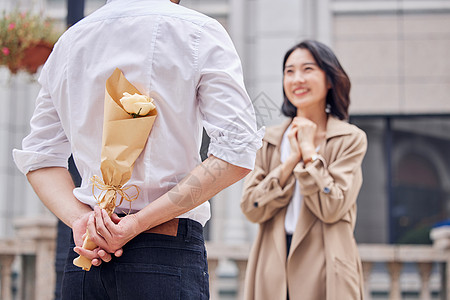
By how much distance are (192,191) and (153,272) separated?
8.6 inches

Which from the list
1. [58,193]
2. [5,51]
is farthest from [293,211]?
[5,51]

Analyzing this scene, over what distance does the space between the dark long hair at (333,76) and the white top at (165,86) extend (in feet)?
5.47

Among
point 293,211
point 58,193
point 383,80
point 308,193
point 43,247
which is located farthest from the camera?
point 383,80

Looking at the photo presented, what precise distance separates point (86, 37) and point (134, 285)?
0.67 meters

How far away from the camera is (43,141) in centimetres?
193

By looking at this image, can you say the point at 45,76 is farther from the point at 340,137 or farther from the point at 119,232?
the point at 340,137

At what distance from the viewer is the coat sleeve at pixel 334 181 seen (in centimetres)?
300

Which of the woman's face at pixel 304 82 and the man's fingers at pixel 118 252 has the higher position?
the woman's face at pixel 304 82

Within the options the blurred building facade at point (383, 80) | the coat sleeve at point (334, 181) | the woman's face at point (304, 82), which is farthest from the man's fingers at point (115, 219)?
the blurred building facade at point (383, 80)

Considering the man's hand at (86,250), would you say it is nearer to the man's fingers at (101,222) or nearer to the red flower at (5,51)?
the man's fingers at (101,222)

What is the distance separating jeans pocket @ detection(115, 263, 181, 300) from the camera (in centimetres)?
159

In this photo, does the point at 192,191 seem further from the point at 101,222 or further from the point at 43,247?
the point at 43,247

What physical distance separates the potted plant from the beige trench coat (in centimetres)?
226

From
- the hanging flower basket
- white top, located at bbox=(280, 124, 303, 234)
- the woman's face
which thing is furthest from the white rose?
the hanging flower basket
